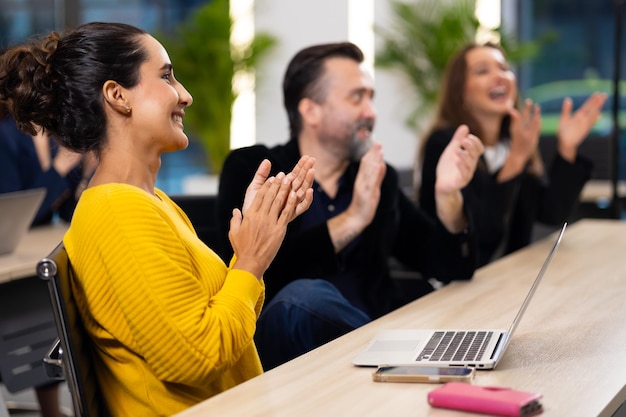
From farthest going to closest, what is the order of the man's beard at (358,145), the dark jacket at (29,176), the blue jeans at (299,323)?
the dark jacket at (29,176), the man's beard at (358,145), the blue jeans at (299,323)

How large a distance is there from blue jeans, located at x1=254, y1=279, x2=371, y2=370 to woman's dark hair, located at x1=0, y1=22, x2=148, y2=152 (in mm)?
625

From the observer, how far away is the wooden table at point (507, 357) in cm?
148

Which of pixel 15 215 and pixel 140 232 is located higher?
pixel 140 232

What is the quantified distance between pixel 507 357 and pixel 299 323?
56 centimetres

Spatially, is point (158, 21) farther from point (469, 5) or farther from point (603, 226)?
point (603, 226)

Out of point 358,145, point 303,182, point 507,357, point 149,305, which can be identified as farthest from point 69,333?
point 358,145

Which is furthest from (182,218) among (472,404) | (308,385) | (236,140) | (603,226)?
(236,140)

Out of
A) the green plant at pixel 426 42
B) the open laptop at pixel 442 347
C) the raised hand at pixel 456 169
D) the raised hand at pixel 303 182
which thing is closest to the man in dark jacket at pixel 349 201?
the raised hand at pixel 456 169

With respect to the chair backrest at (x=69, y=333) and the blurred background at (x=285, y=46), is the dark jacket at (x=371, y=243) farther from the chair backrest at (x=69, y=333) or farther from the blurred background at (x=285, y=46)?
the blurred background at (x=285, y=46)

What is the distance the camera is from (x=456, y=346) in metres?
1.79

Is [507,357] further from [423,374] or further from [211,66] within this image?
[211,66]

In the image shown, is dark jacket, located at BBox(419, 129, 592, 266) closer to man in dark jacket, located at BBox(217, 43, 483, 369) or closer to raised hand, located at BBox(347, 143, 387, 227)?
man in dark jacket, located at BBox(217, 43, 483, 369)

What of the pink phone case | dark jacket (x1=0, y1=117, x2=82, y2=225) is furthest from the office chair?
the pink phone case

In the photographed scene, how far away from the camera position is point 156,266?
5.19 ft
